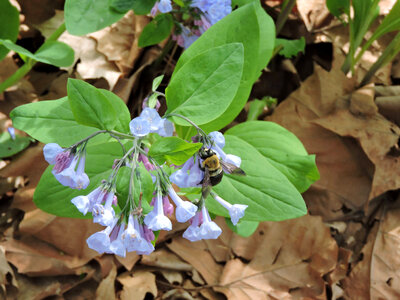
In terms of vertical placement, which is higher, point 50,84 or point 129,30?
point 129,30

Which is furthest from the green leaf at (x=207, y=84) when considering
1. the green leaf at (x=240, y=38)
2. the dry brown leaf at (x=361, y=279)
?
the dry brown leaf at (x=361, y=279)

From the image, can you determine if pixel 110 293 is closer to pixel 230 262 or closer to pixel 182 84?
pixel 230 262

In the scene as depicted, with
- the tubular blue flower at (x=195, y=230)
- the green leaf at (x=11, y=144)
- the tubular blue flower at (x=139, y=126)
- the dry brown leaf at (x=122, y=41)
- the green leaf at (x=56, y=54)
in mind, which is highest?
the tubular blue flower at (x=139, y=126)

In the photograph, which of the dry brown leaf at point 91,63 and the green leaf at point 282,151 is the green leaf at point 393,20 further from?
the dry brown leaf at point 91,63

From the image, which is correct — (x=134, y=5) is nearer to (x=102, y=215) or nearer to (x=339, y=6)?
(x=102, y=215)

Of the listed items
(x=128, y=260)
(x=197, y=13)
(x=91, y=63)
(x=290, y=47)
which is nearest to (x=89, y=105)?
(x=197, y=13)

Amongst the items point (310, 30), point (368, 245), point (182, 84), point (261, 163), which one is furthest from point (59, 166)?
point (310, 30)
